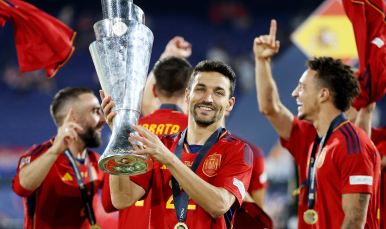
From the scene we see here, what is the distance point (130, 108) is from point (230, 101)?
0.72m

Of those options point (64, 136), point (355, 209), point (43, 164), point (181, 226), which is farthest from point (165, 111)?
point (355, 209)

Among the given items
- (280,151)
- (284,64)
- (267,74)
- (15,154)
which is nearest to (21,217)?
(15,154)

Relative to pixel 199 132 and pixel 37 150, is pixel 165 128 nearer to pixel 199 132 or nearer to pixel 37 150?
pixel 199 132

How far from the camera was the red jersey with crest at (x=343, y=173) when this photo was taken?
276 cm

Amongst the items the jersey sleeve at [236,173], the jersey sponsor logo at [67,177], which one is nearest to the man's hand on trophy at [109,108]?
the jersey sleeve at [236,173]

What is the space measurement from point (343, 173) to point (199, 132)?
1.21 meters

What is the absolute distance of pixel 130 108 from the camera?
192 centimetres

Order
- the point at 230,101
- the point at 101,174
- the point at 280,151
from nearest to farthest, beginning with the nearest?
1. the point at 230,101
2. the point at 101,174
3. the point at 280,151

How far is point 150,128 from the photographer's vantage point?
10.3ft

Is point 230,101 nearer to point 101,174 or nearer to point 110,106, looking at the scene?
point 110,106

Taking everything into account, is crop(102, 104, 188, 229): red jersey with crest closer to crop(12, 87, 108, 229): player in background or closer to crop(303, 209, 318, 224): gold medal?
crop(12, 87, 108, 229): player in background

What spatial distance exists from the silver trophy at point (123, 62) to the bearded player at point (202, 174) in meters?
0.27

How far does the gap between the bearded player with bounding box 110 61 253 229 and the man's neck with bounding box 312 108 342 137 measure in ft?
4.04

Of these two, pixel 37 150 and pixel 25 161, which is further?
pixel 37 150
